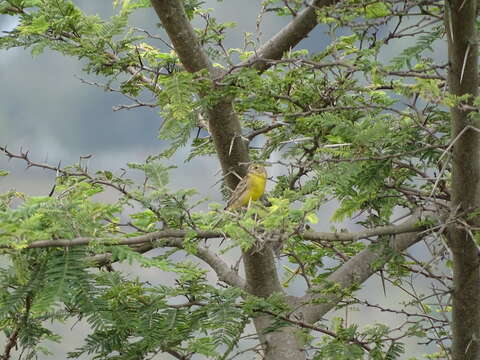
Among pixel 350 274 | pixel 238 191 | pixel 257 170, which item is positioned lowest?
pixel 350 274

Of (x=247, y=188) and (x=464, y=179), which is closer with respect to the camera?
(x=464, y=179)

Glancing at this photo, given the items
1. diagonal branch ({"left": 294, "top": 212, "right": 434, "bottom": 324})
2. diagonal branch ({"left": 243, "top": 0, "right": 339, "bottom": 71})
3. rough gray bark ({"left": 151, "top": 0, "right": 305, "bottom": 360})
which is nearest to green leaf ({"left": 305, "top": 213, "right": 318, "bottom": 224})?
rough gray bark ({"left": 151, "top": 0, "right": 305, "bottom": 360})

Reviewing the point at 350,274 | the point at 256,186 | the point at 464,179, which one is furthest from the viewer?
the point at 350,274

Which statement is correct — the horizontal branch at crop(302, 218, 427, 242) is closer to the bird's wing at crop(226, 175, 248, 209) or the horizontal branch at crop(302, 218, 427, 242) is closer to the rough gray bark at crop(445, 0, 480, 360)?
the rough gray bark at crop(445, 0, 480, 360)

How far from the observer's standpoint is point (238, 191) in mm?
5641

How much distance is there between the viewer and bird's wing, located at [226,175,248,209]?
5621 millimetres

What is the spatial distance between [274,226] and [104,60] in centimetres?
210

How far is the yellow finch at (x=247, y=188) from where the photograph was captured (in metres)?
5.63

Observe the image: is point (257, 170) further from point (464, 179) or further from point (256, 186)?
point (464, 179)

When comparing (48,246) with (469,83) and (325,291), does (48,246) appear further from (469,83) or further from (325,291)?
(469,83)

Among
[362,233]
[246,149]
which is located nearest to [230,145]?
[246,149]

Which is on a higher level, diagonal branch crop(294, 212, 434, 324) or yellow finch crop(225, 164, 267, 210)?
yellow finch crop(225, 164, 267, 210)

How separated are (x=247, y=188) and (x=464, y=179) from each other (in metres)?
1.80

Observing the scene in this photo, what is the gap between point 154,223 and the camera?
14.1ft
